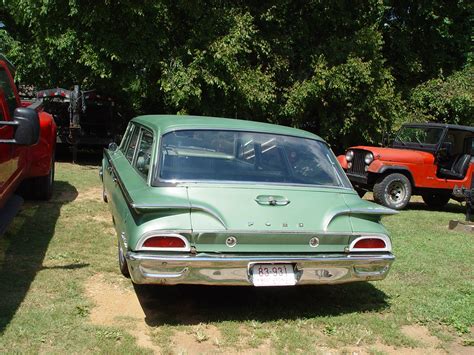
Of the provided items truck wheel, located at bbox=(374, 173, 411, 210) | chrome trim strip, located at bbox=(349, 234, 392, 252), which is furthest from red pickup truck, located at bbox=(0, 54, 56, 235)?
truck wheel, located at bbox=(374, 173, 411, 210)

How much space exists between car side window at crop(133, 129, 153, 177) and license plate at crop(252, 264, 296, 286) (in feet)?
4.01

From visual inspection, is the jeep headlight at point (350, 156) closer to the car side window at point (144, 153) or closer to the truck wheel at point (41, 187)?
the truck wheel at point (41, 187)

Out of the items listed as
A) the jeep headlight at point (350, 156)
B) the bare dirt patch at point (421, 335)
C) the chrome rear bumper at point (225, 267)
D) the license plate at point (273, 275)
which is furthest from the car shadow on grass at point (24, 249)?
the jeep headlight at point (350, 156)

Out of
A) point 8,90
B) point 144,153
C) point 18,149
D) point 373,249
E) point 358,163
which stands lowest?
point 358,163

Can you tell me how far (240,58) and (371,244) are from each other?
954 cm

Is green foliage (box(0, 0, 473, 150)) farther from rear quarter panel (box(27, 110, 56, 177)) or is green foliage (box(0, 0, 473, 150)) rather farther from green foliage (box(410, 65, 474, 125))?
rear quarter panel (box(27, 110, 56, 177))

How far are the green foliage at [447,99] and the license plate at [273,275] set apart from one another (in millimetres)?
11835

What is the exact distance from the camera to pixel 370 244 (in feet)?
14.1

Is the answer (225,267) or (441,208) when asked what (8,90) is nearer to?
(225,267)

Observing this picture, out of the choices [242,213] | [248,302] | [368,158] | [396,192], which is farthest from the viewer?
[396,192]

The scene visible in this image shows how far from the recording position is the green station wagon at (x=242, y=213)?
12.6 ft

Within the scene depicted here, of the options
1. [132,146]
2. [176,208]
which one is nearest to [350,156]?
[132,146]

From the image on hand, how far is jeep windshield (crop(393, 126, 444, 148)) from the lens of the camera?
1069 cm

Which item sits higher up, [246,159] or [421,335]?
[246,159]
